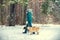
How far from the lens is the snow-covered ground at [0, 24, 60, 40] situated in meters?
13.1

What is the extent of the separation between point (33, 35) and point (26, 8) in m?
0.28

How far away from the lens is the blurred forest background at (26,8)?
43.1ft

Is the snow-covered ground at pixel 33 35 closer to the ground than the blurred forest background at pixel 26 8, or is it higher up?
closer to the ground

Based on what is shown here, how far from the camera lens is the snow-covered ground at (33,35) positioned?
13.1 meters

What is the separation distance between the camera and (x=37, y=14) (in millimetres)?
13156

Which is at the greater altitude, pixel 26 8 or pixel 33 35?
pixel 26 8

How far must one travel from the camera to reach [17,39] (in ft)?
42.8

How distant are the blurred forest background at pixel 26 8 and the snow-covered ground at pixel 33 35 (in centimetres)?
5

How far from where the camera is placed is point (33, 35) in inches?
516

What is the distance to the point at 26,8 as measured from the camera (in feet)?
43.1

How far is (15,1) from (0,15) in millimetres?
205

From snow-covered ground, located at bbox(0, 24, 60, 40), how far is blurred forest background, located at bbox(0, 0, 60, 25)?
2.0 inches

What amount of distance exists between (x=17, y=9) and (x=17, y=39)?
321 millimetres

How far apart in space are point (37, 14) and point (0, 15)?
1.22 ft
